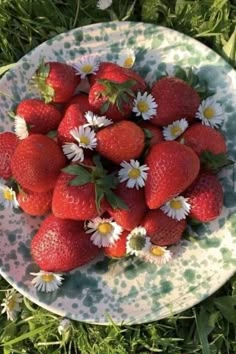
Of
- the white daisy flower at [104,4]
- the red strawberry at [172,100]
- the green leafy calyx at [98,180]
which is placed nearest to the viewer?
the green leafy calyx at [98,180]

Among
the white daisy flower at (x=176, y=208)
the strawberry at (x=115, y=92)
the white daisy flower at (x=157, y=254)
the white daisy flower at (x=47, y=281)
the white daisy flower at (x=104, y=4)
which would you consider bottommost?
the white daisy flower at (x=47, y=281)

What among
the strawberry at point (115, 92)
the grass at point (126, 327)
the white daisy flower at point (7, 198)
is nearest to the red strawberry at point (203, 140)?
the strawberry at point (115, 92)

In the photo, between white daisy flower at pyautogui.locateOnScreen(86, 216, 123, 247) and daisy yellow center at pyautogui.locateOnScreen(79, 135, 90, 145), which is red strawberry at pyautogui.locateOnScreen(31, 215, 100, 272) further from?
daisy yellow center at pyautogui.locateOnScreen(79, 135, 90, 145)

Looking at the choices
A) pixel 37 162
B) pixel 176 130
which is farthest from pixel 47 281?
pixel 176 130

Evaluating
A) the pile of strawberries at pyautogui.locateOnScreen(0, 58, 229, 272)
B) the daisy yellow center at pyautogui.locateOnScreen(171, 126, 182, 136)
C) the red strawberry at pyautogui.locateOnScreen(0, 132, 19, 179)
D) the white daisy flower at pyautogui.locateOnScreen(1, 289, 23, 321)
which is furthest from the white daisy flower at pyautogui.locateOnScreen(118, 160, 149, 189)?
the white daisy flower at pyautogui.locateOnScreen(1, 289, 23, 321)

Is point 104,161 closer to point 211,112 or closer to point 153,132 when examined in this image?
point 153,132

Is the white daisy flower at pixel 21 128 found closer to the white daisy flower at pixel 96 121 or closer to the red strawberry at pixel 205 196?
the white daisy flower at pixel 96 121

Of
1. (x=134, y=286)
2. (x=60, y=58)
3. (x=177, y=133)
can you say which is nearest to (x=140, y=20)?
(x=60, y=58)
